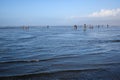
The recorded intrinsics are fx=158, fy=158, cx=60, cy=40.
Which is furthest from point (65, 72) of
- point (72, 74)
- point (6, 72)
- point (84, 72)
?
point (6, 72)

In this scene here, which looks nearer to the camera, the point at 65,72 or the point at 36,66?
the point at 65,72

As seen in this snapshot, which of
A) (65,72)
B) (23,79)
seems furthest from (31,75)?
(65,72)

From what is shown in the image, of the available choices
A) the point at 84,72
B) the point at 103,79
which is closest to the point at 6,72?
the point at 84,72

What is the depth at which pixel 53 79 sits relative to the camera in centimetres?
847

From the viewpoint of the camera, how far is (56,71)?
9.88m

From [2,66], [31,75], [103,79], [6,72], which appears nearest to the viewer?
[103,79]

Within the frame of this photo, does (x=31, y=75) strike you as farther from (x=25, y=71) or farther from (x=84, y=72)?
(x=84, y=72)

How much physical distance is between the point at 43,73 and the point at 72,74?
5.67 feet

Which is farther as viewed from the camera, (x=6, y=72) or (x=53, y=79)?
(x=6, y=72)

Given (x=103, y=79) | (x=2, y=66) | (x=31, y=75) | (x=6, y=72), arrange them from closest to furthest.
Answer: (x=103, y=79) → (x=31, y=75) → (x=6, y=72) → (x=2, y=66)

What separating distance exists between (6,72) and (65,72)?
363 cm

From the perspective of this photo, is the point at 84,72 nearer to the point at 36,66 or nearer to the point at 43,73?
the point at 43,73

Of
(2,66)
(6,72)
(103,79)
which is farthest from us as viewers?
(2,66)

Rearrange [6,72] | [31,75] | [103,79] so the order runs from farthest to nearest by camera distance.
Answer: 1. [6,72]
2. [31,75]
3. [103,79]
